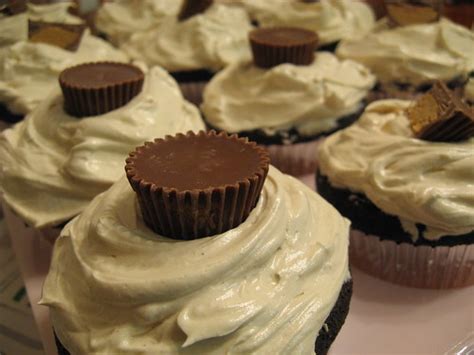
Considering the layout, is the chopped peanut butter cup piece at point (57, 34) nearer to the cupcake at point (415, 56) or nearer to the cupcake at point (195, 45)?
the cupcake at point (195, 45)

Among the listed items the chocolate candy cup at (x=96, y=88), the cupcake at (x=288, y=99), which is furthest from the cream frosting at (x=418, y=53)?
the chocolate candy cup at (x=96, y=88)

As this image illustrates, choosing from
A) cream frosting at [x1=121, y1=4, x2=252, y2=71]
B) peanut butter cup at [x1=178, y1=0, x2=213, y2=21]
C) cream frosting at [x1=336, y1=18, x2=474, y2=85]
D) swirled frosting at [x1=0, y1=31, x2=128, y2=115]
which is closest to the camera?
swirled frosting at [x1=0, y1=31, x2=128, y2=115]

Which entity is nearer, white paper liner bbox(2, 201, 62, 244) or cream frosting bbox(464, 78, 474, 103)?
white paper liner bbox(2, 201, 62, 244)

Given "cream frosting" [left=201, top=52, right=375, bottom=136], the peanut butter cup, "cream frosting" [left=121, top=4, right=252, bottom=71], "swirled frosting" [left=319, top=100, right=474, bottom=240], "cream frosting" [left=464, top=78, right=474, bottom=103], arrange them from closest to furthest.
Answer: "swirled frosting" [left=319, top=100, right=474, bottom=240], "cream frosting" [left=201, top=52, right=375, bottom=136], "cream frosting" [left=464, top=78, right=474, bottom=103], "cream frosting" [left=121, top=4, right=252, bottom=71], the peanut butter cup

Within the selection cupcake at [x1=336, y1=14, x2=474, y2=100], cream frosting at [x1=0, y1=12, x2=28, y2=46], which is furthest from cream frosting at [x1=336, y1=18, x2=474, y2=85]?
cream frosting at [x1=0, y1=12, x2=28, y2=46]

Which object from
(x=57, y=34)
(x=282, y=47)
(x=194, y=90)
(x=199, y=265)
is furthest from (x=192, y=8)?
(x=199, y=265)

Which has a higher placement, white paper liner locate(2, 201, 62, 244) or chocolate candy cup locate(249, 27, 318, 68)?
chocolate candy cup locate(249, 27, 318, 68)

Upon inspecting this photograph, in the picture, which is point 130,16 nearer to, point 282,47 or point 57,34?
point 57,34

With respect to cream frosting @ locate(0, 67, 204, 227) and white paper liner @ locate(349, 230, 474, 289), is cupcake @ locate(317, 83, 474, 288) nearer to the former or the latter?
white paper liner @ locate(349, 230, 474, 289)
